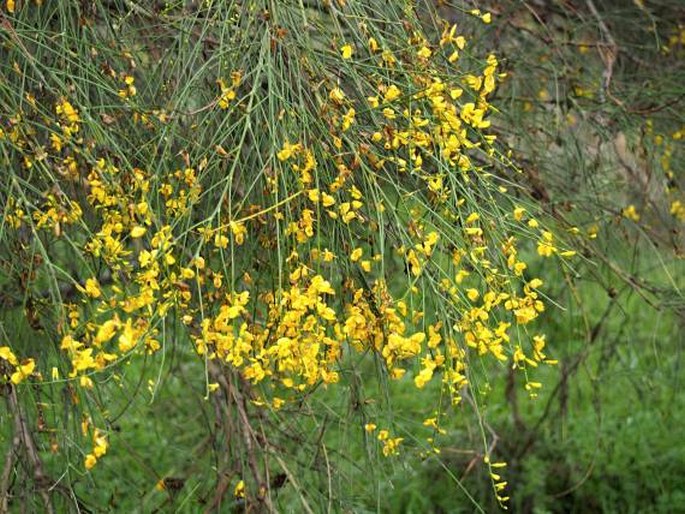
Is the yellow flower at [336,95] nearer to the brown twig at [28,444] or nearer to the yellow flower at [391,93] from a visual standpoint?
the yellow flower at [391,93]

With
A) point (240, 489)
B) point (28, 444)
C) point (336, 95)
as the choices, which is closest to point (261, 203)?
point (336, 95)

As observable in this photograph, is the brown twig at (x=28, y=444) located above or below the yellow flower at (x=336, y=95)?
below

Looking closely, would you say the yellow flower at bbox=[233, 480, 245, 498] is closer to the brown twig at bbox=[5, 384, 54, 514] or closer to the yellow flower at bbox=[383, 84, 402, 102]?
the brown twig at bbox=[5, 384, 54, 514]

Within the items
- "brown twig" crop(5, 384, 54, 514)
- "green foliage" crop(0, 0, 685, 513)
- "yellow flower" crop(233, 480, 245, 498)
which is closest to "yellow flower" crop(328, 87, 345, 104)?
"green foliage" crop(0, 0, 685, 513)

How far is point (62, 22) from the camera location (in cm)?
215

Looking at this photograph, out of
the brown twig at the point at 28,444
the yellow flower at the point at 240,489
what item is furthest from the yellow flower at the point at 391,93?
the brown twig at the point at 28,444

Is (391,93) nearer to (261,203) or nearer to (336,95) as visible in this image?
(336,95)

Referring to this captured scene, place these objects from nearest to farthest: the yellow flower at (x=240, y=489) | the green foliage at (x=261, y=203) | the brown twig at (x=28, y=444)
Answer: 1. the green foliage at (x=261, y=203)
2. the yellow flower at (x=240, y=489)
3. the brown twig at (x=28, y=444)

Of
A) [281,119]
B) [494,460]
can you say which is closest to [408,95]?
[281,119]

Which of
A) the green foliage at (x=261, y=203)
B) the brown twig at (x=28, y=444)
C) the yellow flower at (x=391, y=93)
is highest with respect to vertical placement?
the yellow flower at (x=391, y=93)

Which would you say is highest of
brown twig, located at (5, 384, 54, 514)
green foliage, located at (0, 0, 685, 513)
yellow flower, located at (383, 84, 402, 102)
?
yellow flower, located at (383, 84, 402, 102)

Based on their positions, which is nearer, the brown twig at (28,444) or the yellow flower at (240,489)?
the yellow flower at (240,489)

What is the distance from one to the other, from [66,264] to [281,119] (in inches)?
65.9

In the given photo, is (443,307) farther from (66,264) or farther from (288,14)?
(66,264)
